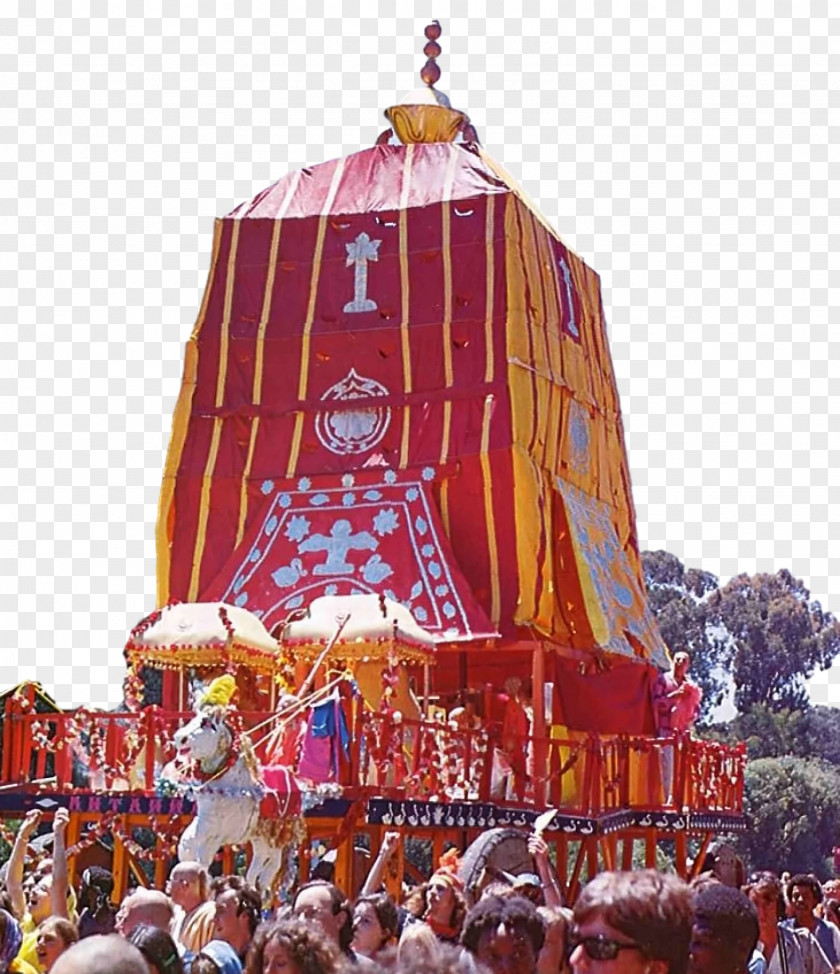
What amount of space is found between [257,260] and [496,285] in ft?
12.9

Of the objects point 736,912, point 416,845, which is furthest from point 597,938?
point 416,845

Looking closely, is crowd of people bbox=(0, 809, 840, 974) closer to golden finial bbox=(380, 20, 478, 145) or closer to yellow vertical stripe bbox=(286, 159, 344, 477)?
yellow vertical stripe bbox=(286, 159, 344, 477)

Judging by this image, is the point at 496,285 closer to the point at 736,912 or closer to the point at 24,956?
the point at 24,956

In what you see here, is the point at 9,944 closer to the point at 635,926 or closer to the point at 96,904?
the point at 635,926

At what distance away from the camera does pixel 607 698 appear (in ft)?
85.6

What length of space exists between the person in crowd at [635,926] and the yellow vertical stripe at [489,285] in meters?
19.9

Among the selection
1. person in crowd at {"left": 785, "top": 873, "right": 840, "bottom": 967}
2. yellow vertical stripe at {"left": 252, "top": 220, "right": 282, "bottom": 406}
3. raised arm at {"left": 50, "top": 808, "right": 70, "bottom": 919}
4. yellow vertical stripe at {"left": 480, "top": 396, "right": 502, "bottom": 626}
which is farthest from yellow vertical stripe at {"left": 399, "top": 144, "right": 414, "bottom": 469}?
raised arm at {"left": 50, "top": 808, "right": 70, "bottom": 919}

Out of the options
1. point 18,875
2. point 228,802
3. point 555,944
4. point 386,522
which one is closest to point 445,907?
point 555,944

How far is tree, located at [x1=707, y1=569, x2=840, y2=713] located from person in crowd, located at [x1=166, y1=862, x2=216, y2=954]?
5429 centimetres

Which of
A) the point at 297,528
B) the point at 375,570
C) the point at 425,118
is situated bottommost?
the point at 375,570

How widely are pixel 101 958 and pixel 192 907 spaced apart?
515 cm

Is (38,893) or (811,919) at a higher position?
(38,893)

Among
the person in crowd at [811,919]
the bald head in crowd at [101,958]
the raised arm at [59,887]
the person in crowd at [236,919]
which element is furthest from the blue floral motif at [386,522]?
the bald head in crowd at [101,958]

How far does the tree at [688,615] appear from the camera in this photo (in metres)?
61.0
